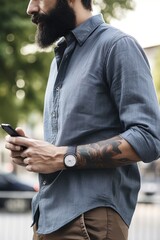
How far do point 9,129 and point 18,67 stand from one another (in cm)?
1517

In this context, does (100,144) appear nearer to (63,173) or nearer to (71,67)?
(63,173)

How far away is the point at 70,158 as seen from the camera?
221 cm

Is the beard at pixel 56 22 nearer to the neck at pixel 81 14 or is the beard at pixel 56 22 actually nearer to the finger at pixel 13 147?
the neck at pixel 81 14

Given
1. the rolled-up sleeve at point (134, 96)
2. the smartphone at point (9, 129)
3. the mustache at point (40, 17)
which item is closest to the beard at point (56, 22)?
the mustache at point (40, 17)

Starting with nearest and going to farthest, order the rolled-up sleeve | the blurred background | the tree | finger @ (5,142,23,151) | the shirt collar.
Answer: the rolled-up sleeve < finger @ (5,142,23,151) < the shirt collar < the blurred background < the tree

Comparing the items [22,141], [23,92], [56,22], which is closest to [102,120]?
[22,141]

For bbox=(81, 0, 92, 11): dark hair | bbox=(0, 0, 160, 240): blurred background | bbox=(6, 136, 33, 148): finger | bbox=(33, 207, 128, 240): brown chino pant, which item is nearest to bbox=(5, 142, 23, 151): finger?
bbox=(6, 136, 33, 148): finger

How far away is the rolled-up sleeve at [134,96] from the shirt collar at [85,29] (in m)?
0.19

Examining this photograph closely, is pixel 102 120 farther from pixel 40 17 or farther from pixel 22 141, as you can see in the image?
pixel 40 17

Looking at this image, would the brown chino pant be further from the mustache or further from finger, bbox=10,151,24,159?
the mustache

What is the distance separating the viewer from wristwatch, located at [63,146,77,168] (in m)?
2.21

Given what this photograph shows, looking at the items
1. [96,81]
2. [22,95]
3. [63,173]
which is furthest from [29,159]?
[22,95]

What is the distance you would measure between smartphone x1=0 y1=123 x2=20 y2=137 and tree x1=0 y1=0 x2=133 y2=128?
12461mm

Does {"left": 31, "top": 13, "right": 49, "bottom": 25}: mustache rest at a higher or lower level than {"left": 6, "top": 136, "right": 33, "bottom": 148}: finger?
higher
